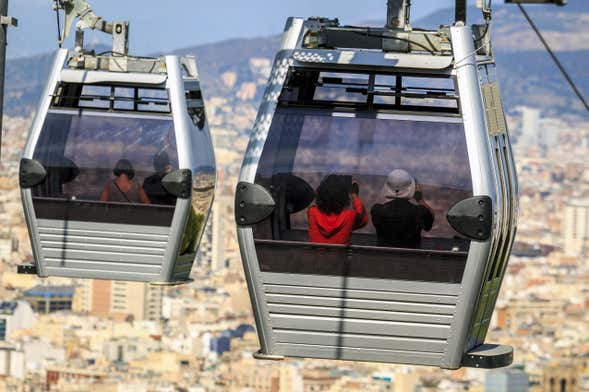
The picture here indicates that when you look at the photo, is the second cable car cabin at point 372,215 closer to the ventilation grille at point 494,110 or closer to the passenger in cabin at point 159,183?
the ventilation grille at point 494,110

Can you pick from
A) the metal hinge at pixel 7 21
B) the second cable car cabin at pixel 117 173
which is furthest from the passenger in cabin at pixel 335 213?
the second cable car cabin at pixel 117 173

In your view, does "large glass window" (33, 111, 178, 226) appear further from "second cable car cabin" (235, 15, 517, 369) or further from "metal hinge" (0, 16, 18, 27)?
"second cable car cabin" (235, 15, 517, 369)

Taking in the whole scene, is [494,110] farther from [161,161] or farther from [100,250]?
[161,161]

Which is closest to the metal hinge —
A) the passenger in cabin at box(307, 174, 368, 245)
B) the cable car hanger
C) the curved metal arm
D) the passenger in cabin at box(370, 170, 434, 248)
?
the cable car hanger

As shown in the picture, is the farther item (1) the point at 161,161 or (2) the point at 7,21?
(1) the point at 161,161

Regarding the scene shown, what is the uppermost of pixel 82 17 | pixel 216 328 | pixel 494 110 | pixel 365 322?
pixel 82 17

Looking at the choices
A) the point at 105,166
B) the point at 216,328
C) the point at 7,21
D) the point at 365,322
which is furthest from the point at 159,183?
the point at 216,328
